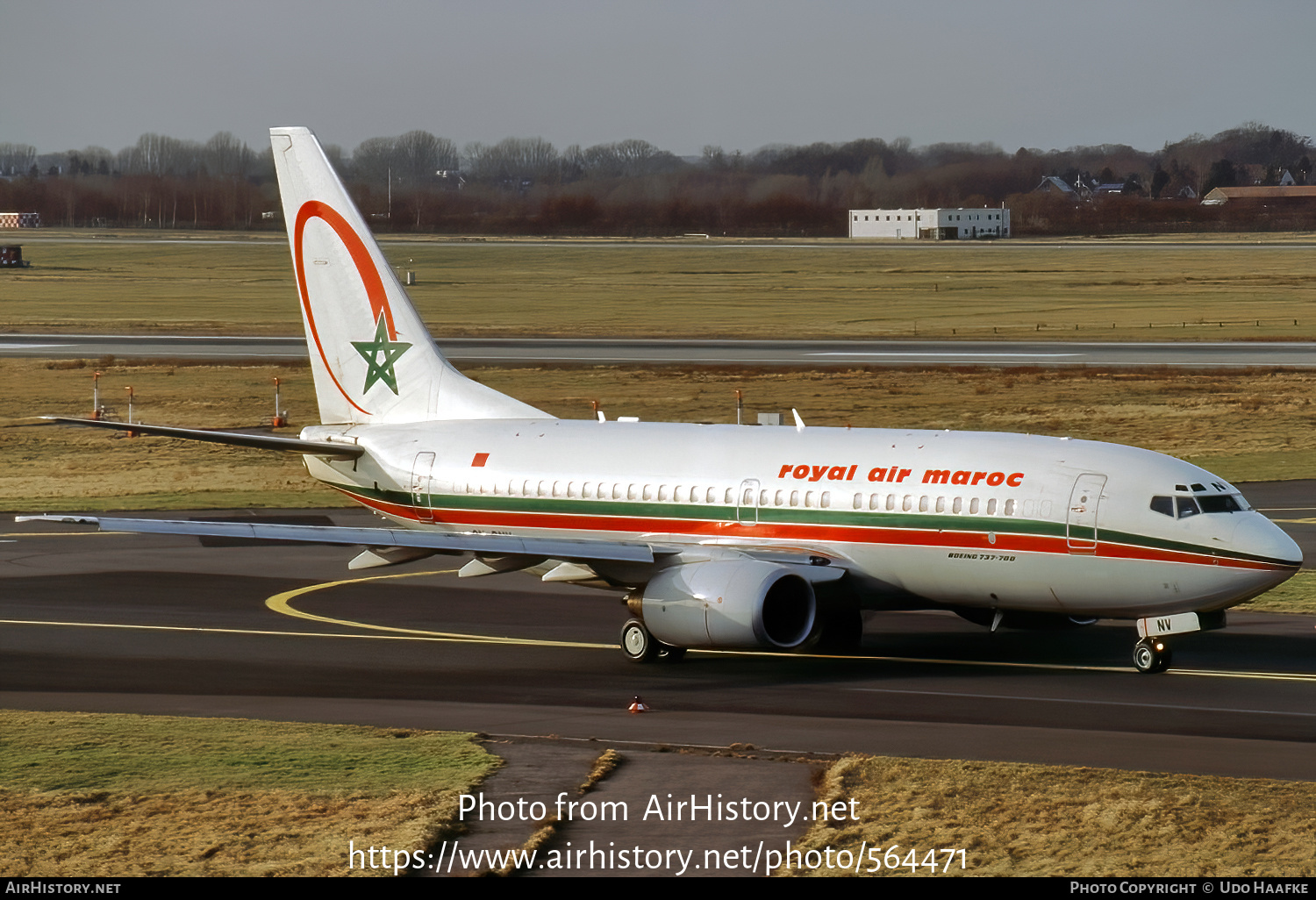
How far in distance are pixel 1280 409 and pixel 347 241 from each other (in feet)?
153

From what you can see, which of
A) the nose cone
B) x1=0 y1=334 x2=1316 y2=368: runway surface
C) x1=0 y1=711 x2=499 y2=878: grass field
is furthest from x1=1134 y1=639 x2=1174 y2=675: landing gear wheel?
x1=0 y1=334 x2=1316 y2=368: runway surface

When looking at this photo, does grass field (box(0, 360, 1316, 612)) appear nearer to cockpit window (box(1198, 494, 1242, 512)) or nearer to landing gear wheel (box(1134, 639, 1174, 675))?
cockpit window (box(1198, 494, 1242, 512))

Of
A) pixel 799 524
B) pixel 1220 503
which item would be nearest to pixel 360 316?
pixel 799 524

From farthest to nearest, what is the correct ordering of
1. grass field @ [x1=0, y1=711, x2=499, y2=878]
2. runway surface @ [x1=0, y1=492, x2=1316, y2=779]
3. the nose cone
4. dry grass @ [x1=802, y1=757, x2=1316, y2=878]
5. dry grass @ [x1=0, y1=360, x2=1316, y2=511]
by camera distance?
dry grass @ [x1=0, y1=360, x2=1316, y2=511], the nose cone, runway surface @ [x1=0, y1=492, x2=1316, y2=779], grass field @ [x1=0, y1=711, x2=499, y2=878], dry grass @ [x1=802, y1=757, x2=1316, y2=878]

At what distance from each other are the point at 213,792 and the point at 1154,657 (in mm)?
17146

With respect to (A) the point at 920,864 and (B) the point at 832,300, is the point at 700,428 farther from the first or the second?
(B) the point at 832,300

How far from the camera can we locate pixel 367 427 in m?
37.5

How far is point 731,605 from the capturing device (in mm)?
28766

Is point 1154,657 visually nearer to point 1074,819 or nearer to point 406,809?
point 1074,819

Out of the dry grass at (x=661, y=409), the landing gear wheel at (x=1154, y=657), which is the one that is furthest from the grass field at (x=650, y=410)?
the landing gear wheel at (x=1154, y=657)

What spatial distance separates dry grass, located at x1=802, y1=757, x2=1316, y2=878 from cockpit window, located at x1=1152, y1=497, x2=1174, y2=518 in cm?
818

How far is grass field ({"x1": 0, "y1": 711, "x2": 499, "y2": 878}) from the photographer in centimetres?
1755

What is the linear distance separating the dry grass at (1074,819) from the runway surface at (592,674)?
1339mm

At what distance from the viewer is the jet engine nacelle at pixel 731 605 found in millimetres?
28672
